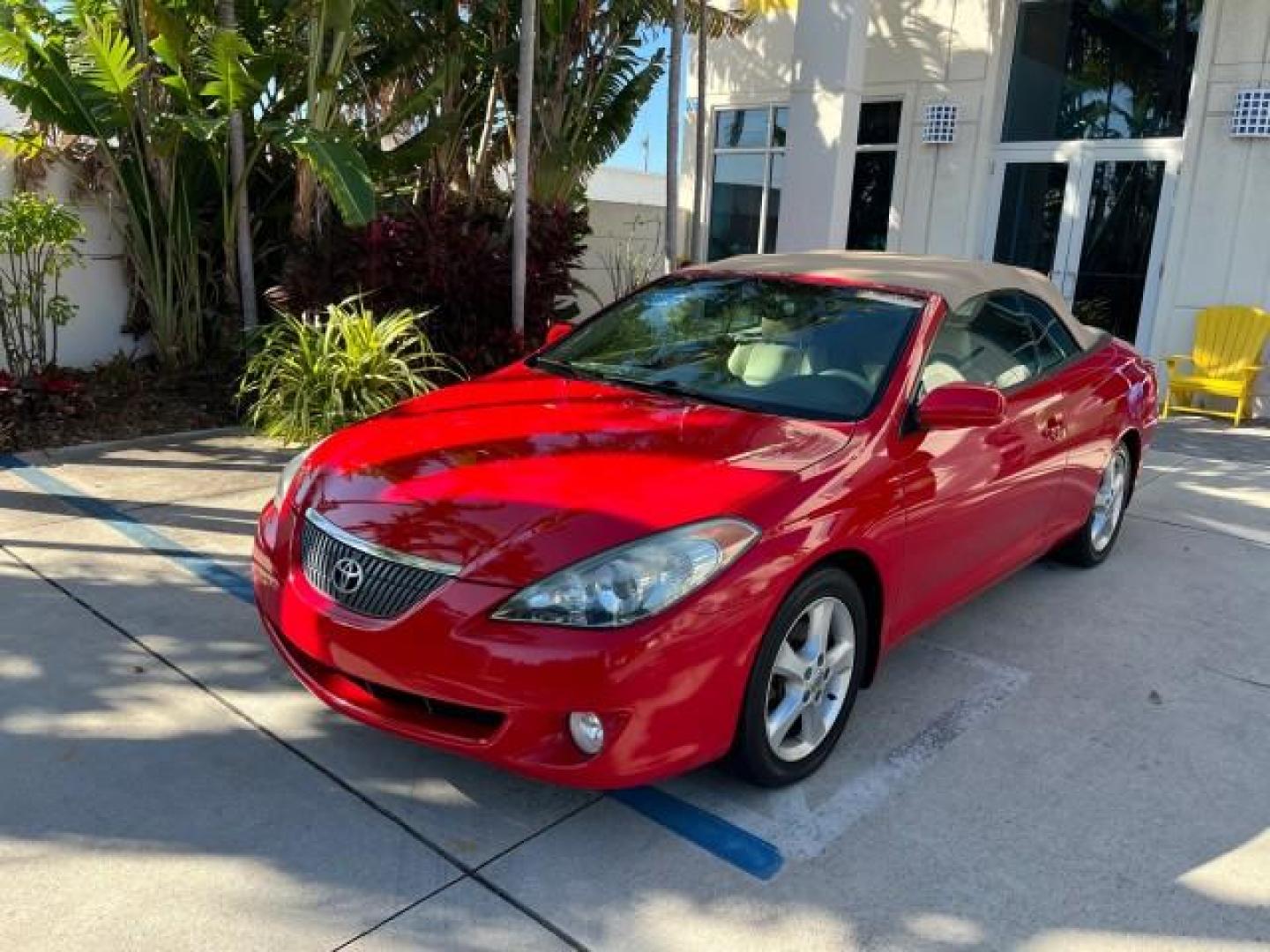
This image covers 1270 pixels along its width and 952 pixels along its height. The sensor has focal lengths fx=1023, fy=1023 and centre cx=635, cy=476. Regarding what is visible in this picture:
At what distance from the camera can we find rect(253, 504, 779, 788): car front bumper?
2.62 m

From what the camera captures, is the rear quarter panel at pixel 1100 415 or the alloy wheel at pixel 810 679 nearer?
the alloy wheel at pixel 810 679

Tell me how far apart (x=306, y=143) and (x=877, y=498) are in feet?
17.3

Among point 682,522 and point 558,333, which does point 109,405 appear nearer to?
point 558,333

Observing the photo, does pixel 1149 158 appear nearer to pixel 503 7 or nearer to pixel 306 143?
pixel 503 7

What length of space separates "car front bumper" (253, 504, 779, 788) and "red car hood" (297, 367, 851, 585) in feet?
0.59

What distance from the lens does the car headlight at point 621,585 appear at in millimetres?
2666

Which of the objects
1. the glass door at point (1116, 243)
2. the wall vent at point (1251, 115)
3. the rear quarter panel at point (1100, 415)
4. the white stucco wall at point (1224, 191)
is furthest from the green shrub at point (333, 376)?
the wall vent at point (1251, 115)

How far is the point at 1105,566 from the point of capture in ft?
18.0

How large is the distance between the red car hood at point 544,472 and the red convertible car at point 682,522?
0.4 inches

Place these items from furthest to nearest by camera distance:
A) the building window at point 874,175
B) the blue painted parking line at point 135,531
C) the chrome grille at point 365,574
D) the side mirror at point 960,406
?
the building window at point 874,175 → the blue painted parking line at point 135,531 → the side mirror at point 960,406 → the chrome grille at point 365,574

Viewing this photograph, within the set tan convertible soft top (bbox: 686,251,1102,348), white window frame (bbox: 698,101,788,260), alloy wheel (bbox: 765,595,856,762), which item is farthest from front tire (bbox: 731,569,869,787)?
white window frame (bbox: 698,101,788,260)

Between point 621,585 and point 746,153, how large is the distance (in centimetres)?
1174

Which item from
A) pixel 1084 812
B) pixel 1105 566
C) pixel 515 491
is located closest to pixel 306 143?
pixel 515 491

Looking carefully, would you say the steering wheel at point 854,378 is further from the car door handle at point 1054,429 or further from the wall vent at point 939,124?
the wall vent at point 939,124
